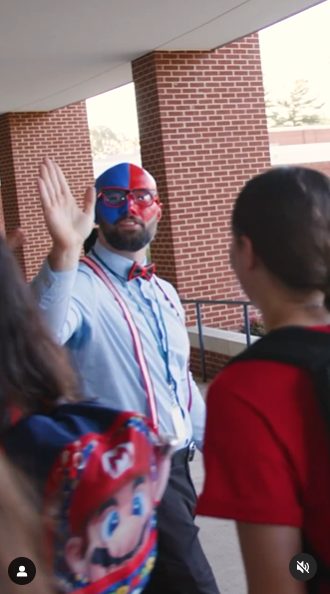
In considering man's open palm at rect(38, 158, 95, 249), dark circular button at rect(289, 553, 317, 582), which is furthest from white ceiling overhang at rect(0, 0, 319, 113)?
dark circular button at rect(289, 553, 317, 582)

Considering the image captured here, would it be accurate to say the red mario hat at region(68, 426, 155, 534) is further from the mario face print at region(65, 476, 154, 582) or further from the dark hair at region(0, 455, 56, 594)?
the dark hair at region(0, 455, 56, 594)

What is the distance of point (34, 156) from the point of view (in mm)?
15195

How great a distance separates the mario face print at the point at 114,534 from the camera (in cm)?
138

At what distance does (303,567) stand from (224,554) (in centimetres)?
337

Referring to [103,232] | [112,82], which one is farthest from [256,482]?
[112,82]

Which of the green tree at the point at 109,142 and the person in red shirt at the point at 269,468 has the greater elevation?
the green tree at the point at 109,142

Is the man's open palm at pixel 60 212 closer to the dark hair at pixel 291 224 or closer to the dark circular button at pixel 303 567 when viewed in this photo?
the dark hair at pixel 291 224

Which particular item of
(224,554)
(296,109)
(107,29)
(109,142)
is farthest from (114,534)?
(109,142)

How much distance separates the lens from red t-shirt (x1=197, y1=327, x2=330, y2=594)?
53.9 inches

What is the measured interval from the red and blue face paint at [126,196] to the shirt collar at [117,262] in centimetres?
20

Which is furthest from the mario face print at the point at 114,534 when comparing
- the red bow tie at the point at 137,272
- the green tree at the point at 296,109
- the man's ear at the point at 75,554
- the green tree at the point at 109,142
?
the green tree at the point at 109,142

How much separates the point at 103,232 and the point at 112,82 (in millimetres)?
10374

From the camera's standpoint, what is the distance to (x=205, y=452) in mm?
1448

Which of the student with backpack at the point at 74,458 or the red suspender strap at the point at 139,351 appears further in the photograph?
the red suspender strap at the point at 139,351
